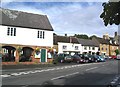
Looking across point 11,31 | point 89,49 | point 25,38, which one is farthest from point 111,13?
point 89,49

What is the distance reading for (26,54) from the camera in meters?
50.8

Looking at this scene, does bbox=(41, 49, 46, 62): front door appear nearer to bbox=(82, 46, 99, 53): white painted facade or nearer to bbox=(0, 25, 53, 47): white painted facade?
bbox=(0, 25, 53, 47): white painted facade

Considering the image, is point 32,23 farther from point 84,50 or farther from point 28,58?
point 84,50

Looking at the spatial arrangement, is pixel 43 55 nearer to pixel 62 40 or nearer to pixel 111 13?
pixel 111 13

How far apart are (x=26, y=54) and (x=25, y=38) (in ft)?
11.8

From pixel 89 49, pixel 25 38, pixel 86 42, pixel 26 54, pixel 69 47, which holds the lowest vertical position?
pixel 26 54

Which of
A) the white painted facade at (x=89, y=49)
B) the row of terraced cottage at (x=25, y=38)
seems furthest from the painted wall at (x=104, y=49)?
the row of terraced cottage at (x=25, y=38)

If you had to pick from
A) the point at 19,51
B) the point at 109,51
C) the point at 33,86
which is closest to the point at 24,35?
the point at 19,51

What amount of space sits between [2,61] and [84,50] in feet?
213

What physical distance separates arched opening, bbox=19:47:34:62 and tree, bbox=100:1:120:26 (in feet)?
128

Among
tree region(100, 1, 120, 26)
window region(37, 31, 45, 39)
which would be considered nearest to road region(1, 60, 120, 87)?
tree region(100, 1, 120, 26)

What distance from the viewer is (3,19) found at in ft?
154

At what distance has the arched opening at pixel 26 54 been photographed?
158 ft

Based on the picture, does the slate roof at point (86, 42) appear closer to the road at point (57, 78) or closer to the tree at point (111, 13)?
the road at point (57, 78)
